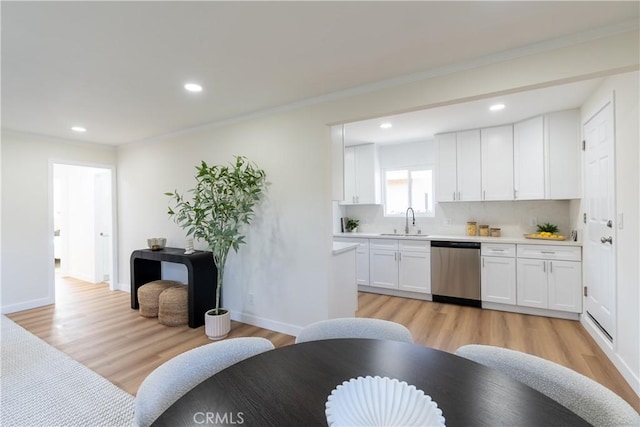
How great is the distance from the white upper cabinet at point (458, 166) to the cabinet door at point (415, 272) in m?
0.95

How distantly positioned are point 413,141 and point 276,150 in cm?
273

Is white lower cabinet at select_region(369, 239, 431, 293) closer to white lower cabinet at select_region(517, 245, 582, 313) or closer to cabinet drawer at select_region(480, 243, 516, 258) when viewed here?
cabinet drawer at select_region(480, 243, 516, 258)

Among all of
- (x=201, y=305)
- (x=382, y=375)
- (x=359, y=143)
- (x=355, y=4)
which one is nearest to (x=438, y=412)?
(x=382, y=375)

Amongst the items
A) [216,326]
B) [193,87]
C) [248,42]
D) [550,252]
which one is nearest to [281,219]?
[216,326]

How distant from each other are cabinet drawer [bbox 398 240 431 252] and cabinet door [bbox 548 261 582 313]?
1.39m

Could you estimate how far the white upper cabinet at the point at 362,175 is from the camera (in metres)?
5.01

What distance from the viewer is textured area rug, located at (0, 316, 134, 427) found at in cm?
183

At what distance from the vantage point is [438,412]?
822mm

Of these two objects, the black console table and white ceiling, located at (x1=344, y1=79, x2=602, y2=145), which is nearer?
white ceiling, located at (x1=344, y1=79, x2=602, y2=145)

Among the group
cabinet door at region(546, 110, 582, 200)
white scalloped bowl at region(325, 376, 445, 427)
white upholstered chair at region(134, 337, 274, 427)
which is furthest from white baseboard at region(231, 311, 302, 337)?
cabinet door at region(546, 110, 582, 200)

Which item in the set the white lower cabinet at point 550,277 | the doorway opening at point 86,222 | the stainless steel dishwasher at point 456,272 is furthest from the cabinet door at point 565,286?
the doorway opening at point 86,222

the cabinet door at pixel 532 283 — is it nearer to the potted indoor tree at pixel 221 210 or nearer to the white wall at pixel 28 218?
the potted indoor tree at pixel 221 210

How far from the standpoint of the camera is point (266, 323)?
3275mm

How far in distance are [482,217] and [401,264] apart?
1.42 metres
